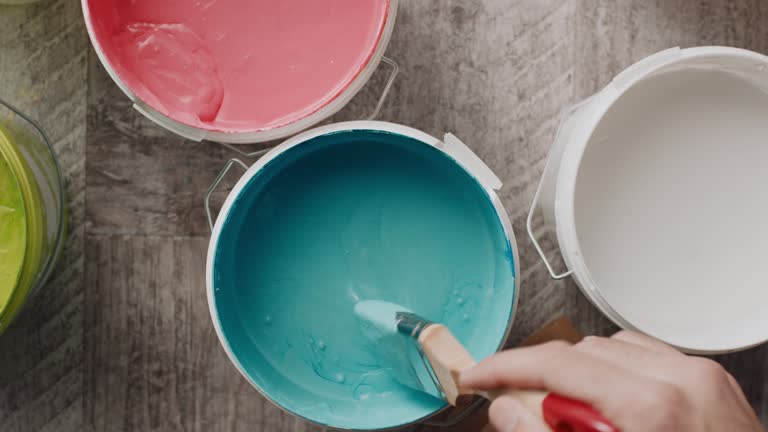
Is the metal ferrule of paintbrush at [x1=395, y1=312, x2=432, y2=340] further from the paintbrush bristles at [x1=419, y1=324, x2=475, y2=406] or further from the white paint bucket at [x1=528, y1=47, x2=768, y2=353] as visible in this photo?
the white paint bucket at [x1=528, y1=47, x2=768, y2=353]

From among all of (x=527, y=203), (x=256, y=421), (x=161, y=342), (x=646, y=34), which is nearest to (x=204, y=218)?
(x=161, y=342)

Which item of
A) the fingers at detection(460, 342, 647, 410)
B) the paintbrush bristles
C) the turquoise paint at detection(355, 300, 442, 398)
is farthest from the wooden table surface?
the fingers at detection(460, 342, 647, 410)

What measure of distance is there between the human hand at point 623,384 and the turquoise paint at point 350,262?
0.31m

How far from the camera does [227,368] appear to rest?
1.12m

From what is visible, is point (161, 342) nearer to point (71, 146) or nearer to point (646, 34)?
point (71, 146)

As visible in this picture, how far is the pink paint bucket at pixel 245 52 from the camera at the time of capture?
0.98 metres

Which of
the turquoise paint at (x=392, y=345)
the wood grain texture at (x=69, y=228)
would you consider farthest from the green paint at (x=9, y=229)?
the turquoise paint at (x=392, y=345)

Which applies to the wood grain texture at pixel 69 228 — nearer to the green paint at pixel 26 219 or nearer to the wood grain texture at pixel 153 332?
the wood grain texture at pixel 153 332

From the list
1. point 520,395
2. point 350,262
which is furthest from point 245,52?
point 520,395

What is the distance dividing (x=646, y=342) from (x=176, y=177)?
0.75 metres

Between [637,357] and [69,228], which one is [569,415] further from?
[69,228]

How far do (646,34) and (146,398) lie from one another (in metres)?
1.04

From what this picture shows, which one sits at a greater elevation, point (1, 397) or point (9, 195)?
point (9, 195)

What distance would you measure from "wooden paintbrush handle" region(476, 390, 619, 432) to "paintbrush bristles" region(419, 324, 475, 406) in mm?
112
